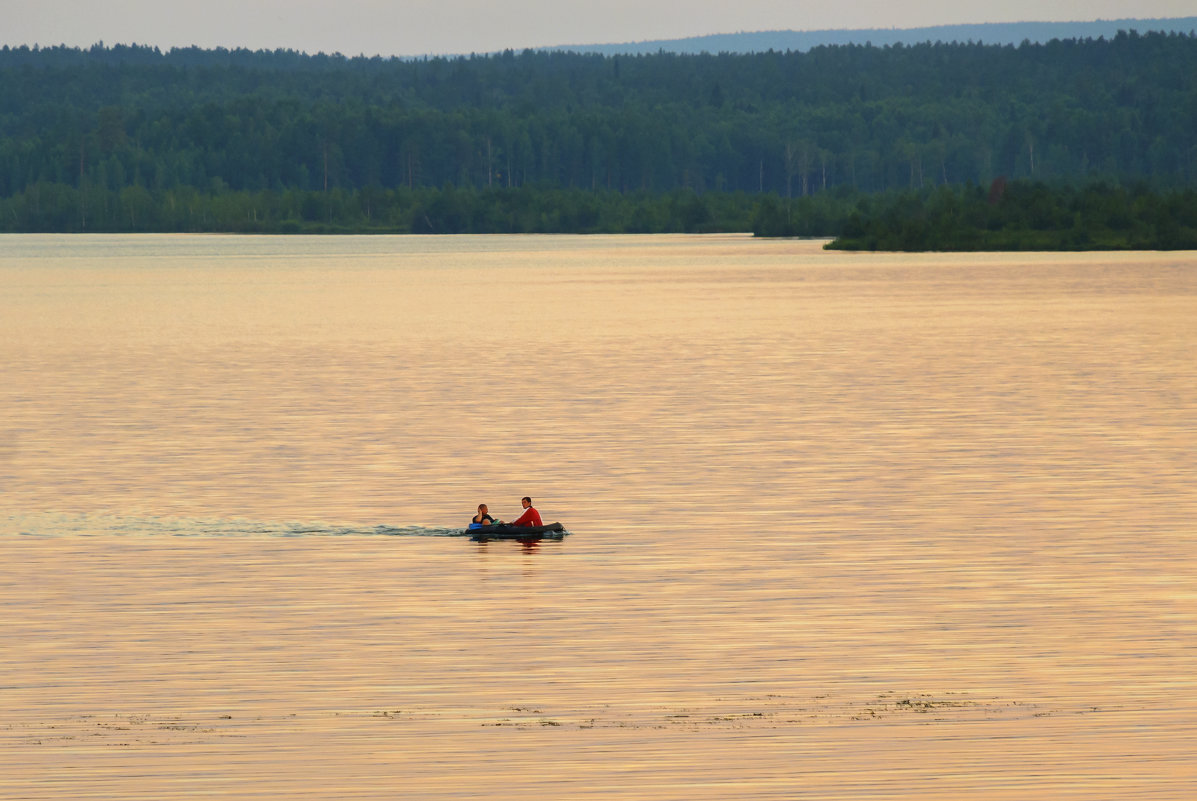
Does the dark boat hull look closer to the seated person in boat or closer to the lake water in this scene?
the seated person in boat

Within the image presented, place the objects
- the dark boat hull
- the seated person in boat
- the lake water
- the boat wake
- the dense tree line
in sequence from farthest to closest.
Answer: the dense tree line
the boat wake
the seated person in boat
the dark boat hull
the lake water

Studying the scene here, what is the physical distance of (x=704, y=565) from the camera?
27422 mm

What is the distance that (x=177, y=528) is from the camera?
103ft

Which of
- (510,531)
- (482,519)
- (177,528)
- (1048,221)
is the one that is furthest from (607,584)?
(1048,221)

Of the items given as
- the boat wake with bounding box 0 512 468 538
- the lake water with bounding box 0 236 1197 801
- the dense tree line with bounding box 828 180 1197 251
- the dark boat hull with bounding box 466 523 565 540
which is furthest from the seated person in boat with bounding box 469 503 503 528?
the dense tree line with bounding box 828 180 1197 251

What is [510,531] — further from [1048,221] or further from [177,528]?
[1048,221]

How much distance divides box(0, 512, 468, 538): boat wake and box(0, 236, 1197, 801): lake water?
124 mm

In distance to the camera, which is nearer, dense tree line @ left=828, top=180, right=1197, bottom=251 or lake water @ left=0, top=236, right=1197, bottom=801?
lake water @ left=0, top=236, right=1197, bottom=801

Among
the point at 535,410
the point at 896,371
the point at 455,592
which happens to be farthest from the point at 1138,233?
the point at 455,592

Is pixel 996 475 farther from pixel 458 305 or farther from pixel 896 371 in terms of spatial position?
pixel 458 305

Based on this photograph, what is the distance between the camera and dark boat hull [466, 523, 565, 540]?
95.1 ft

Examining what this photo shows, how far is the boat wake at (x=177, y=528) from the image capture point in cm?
3088

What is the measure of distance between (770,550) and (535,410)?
79.1 ft

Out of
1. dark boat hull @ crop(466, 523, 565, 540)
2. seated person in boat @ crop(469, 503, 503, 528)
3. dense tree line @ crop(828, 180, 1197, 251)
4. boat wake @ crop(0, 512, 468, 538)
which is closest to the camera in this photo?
dark boat hull @ crop(466, 523, 565, 540)
